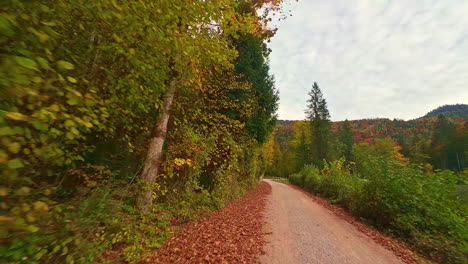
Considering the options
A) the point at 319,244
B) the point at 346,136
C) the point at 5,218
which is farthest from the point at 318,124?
the point at 5,218

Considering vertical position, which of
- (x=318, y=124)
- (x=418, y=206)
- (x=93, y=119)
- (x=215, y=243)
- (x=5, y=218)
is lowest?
(x=215, y=243)

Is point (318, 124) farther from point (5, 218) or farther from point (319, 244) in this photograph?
point (5, 218)

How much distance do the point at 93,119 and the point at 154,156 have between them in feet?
7.54

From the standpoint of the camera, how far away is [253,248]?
4203 millimetres

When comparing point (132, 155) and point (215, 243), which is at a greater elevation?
point (132, 155)

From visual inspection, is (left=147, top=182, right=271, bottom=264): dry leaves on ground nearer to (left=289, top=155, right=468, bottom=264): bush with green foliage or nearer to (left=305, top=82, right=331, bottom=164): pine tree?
(left=289, top=155, right=468, bottom=264): bush with green foliage

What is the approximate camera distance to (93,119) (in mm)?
2223

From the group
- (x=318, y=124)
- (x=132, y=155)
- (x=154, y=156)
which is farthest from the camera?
(x=318, y=124)

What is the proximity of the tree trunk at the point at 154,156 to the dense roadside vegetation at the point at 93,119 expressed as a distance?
0.02 m

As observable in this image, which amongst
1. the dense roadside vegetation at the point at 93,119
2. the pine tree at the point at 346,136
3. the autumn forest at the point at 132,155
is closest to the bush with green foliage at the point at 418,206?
the autumn forest at the point at 132,155

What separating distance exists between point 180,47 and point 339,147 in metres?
43.5

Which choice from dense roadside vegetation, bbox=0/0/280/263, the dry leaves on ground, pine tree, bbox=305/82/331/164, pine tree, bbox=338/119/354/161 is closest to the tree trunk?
dense roadside vegetation, bbox=0/0/280/263

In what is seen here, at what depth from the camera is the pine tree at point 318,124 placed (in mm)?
Result: 28922

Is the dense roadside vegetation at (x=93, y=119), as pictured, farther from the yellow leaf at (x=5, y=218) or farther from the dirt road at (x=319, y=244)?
the dirt road at (x=319, y=244)
